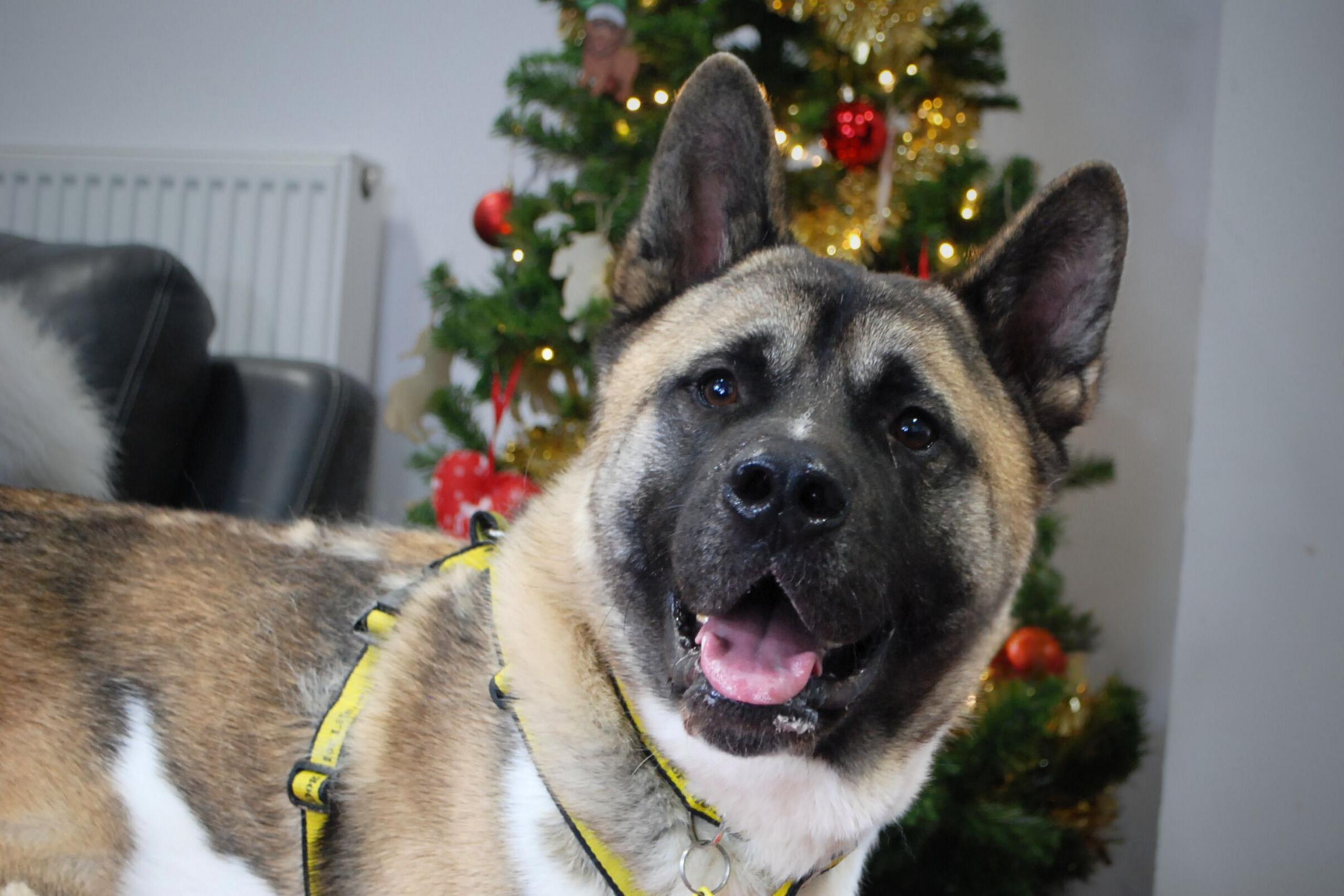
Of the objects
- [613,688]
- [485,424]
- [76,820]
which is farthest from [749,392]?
[485,424]

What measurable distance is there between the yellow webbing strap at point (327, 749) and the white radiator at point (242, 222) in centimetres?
259

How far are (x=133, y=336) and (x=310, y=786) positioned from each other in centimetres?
132

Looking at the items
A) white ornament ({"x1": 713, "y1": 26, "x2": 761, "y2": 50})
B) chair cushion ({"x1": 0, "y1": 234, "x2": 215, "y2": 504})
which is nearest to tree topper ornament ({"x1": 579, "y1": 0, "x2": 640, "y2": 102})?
white ornament ({"x1": 713, "y1": 26, "x2": 761, "y2": 50})

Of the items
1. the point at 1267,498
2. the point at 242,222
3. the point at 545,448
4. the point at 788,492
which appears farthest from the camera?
the point at 242,222

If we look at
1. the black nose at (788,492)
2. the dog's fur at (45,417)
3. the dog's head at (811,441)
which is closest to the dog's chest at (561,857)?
the dog's head at (811,441)

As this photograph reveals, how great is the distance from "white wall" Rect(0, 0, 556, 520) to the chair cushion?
160 centimetres

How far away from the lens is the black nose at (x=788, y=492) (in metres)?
1.04

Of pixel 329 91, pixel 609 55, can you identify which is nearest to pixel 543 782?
pixel 609 55

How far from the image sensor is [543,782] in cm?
Result: 113

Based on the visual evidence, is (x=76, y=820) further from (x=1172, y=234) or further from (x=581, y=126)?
(x=1172, y=234)

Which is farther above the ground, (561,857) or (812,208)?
(812,208)

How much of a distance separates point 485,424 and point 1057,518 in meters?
2.08

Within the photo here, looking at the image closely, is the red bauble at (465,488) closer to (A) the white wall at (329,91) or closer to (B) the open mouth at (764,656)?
(A) the white wall at (329,91)

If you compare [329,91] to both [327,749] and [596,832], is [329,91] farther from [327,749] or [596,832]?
[596,832]
